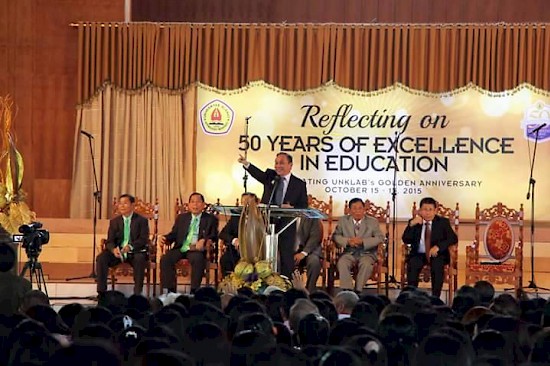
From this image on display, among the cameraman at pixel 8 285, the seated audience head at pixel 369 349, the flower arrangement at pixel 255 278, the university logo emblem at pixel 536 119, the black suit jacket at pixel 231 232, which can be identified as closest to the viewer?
the seated audience head at pixel 369 349

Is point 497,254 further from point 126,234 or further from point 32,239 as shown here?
point 32,239

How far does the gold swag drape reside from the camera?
12359 mm

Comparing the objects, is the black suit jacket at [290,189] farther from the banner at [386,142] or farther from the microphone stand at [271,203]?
the banner at [386,142]

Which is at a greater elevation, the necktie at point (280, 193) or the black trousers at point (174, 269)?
the necktie at point (280, 193)

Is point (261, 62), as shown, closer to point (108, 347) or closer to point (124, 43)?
point (124, 43)

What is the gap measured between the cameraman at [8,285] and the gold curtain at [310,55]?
23.9 ft

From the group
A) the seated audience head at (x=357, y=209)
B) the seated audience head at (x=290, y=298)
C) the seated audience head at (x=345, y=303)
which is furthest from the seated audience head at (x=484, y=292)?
the seated audience head at (x=357, y=209)

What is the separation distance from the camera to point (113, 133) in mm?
12547

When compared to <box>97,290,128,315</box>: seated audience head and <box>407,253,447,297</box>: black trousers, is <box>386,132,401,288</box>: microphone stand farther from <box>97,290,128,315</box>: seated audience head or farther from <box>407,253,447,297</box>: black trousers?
<box>97,290,128,315</box>: seated audience head

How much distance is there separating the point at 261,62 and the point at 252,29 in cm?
43

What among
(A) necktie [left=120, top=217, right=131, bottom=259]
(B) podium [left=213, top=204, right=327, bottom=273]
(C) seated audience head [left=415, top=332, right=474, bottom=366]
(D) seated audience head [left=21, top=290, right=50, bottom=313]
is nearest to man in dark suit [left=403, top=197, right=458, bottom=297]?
(B) podium [left=213, top=204, right=327, bottom=273]

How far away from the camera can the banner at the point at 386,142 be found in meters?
12.2

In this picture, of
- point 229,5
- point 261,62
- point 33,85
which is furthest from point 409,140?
point 33,85

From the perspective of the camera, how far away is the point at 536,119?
12180 mm
